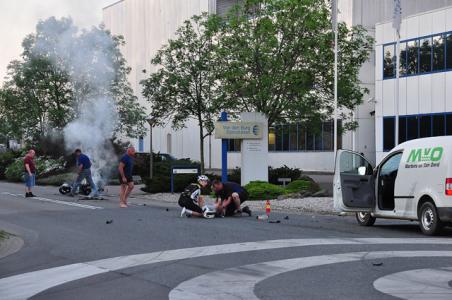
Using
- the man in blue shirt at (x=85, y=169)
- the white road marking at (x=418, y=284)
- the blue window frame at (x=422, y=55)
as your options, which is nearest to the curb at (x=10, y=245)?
the white road marking at (x=418, y=284)

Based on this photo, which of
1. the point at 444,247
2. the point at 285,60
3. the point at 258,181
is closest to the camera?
the point at 444,247

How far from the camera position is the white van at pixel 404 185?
12773mm

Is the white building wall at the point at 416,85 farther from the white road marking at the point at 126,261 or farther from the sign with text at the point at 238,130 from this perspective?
the white road marking at the point at 126,261

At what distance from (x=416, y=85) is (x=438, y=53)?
2156 mm

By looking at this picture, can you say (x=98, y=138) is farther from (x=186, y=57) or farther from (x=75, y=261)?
(x=75, y=261)

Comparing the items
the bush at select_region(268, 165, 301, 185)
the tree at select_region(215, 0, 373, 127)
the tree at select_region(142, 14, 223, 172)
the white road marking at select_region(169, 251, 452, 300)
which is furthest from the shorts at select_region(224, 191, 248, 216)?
the tree at select_region(142, 14, 223, 172)

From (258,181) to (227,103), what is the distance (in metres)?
5.00

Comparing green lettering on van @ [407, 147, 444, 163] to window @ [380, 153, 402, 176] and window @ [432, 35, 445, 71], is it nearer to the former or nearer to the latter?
window @ [380, 153, 402, 176]

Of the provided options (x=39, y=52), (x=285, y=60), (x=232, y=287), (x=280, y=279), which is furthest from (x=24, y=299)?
(x=39, y=52)

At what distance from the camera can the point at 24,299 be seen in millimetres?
7602

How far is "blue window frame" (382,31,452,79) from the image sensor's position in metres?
35.4

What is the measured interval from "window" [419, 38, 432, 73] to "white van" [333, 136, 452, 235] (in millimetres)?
22974

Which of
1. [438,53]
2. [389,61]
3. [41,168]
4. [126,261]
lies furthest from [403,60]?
[126,261]

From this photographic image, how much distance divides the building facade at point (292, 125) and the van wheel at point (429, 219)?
1583 centimetres
